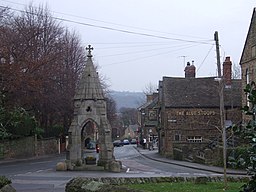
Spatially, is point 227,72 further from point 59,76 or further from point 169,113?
point 59,76

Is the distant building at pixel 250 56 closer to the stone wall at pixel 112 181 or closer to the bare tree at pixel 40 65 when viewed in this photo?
the bare tree at pixel 40 65

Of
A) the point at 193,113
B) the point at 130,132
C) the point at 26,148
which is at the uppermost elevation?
the point at 193,113

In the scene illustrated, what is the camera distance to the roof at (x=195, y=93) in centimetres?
5606

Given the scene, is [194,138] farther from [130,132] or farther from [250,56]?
[130,132]

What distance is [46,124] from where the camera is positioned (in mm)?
62531

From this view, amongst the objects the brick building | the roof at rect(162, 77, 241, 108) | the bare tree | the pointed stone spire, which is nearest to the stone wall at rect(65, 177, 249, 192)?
the pointed stone spire

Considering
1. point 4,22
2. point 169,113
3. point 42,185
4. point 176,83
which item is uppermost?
point 4,22

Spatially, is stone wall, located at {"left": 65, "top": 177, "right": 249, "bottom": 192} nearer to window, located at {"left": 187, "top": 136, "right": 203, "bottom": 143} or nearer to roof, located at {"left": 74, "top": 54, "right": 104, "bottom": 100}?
roof, located at {"left": 74, "top": 54, "right": 104, "bottom": 100}

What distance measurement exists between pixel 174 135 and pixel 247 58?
49.1 feet

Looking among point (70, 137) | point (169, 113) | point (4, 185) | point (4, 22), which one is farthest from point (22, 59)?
point (4, 185)

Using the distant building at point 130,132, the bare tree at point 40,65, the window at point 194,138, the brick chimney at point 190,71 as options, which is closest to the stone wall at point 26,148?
the bare tree at point 40,65

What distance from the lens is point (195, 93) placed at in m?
57.8

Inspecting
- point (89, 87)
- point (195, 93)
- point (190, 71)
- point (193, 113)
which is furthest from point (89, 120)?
point (190, 71)

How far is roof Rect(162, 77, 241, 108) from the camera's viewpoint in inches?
2207
